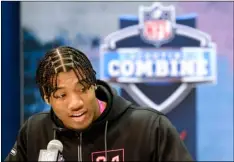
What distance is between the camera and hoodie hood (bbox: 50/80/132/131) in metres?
1.14

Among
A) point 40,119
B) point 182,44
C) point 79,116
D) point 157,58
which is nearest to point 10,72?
point 157,58

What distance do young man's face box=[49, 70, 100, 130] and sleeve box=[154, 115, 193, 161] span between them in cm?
17

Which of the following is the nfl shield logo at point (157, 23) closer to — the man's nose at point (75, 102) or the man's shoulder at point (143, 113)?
the man's shoulder at point (143, 113)

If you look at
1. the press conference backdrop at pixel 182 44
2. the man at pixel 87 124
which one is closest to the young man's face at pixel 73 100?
the man at pixel 87 124

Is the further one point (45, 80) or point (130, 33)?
point (130, 33)

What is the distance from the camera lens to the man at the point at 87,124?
1021mm

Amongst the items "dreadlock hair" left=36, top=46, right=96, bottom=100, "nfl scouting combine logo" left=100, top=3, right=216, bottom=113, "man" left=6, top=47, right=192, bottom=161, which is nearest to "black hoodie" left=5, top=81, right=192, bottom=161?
"man" left=6, top=47, right=192, bottom=161

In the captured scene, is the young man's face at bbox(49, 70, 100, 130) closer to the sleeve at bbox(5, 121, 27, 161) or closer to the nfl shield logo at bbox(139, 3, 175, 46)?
the sleeve at bbox(5, 121, 27, 161)

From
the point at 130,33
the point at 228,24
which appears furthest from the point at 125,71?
the point at 228,24

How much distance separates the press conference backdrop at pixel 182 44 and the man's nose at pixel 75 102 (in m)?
1.38

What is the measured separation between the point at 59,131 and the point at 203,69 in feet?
4.43

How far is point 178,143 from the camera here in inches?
43.1

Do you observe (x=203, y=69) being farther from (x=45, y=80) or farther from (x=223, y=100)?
(x=45, y=80)

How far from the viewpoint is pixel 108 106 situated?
1.16 meters
